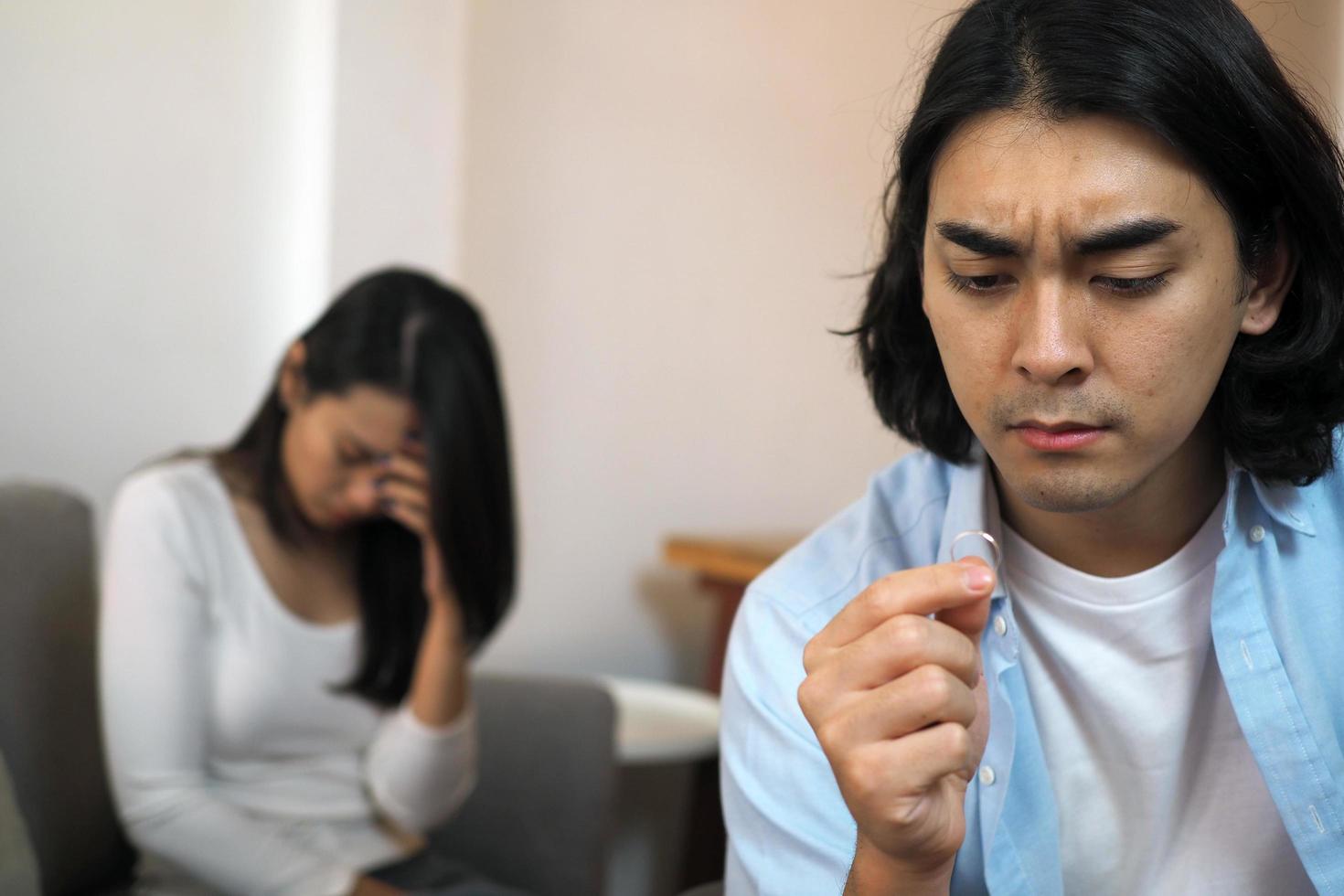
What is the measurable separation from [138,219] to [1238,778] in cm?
174

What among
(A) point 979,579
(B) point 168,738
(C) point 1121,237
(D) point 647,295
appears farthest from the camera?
(D) point 647,295

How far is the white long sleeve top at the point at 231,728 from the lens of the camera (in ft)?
4.98

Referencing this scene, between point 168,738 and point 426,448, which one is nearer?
point 168,738

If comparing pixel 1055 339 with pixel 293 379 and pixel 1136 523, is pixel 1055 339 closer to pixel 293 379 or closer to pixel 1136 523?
pixel 1136 523

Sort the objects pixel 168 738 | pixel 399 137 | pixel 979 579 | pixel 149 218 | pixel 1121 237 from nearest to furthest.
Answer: pixel 979 579 → pixel 1121 237 → pixel 168 738 → pixel 149 218 → pixel 399 137

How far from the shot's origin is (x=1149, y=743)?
1059 millimetres

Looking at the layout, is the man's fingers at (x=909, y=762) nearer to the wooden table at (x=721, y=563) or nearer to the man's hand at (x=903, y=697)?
the man's hand at (x=903, y=697)

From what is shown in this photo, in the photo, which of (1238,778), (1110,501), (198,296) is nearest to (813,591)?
(1110,501)

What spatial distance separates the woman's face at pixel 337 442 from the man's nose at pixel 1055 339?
94 cm

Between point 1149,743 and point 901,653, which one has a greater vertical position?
point 901,653

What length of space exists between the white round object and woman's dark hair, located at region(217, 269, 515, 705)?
0.31 meters

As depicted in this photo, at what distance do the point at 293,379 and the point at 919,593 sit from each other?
3.67 ft

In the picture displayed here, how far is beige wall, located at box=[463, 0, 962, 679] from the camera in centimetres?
239

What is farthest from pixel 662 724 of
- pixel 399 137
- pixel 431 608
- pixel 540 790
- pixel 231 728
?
pixel 399 137
